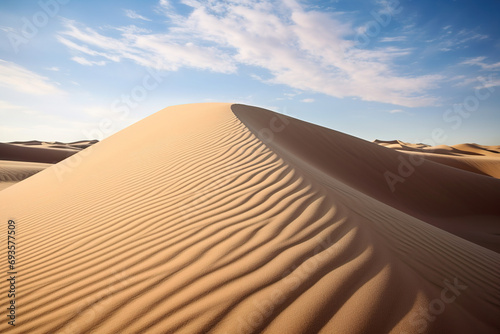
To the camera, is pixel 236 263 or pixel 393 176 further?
pixel 393 176

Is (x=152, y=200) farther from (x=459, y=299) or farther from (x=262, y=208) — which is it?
(x=459, y=299)

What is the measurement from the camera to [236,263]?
77.4 inches

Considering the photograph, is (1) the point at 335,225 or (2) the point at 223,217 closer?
(1) the point at 335,225

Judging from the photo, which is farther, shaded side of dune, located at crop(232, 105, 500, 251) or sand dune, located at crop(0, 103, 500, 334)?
shaded side of dune, located at crop(232, 105, 500, 251)

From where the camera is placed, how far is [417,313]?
61.9 inches

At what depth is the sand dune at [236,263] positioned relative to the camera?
61.6 inches

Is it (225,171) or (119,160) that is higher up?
→ (119,160)

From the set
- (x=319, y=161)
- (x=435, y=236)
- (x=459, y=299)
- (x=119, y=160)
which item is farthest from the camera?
(x=319, y=161)

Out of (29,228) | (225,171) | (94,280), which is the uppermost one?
(225,171)

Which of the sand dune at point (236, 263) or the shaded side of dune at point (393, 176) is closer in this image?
the sand dune at point (236, 263)

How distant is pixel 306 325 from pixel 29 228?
4241mm

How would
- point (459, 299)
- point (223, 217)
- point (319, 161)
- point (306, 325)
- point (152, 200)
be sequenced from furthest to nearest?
point (319, 161) → point (152, 200) → point (223, 217) → point (459, 299) → point (306, 325)

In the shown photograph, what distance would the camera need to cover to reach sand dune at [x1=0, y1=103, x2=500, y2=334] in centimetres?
156

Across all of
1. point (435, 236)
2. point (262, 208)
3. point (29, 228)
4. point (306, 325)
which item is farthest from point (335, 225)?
point (29, 228)
